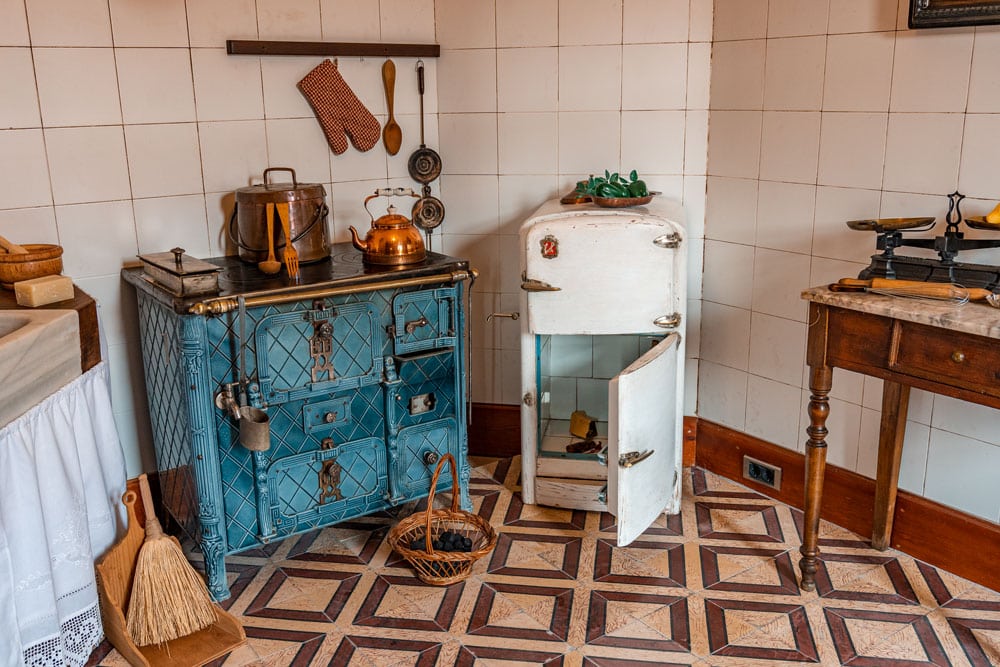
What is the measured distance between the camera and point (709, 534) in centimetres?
281

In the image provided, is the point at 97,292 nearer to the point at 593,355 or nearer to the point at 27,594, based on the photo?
the point at 27,594

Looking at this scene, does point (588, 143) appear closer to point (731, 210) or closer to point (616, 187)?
point (616, 187)

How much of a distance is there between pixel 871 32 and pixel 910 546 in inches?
59.1

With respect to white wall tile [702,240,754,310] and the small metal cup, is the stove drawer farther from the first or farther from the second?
the small metal cup

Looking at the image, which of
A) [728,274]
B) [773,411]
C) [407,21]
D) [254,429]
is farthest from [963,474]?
[407,21]

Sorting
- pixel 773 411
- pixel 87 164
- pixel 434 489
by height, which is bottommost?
pixel 434 489

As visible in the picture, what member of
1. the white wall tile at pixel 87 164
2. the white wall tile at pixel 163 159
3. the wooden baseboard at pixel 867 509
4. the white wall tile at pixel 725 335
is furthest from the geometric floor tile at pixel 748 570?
the white wall tile at pixel 87 164

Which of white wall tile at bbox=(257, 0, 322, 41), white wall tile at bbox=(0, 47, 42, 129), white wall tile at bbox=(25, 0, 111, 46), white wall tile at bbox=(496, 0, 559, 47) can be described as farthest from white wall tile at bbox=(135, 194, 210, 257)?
white wall tile at bbox=(496, 0, 559, 47)

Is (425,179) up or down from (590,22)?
down

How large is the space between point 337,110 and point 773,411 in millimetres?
1795

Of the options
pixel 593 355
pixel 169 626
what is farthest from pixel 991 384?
pixel 169 626

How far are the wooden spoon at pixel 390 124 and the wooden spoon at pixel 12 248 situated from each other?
4.10 feet

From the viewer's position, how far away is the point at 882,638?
7.42 feet

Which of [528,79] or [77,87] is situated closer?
[77,87]
